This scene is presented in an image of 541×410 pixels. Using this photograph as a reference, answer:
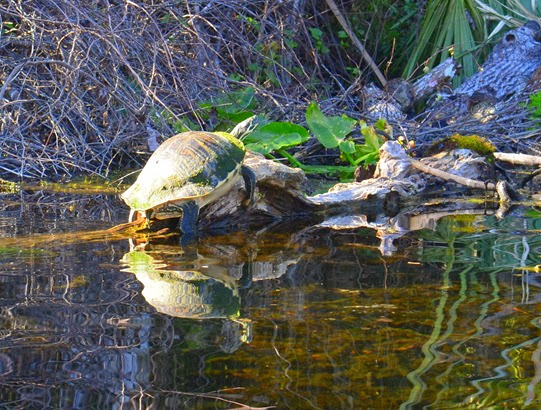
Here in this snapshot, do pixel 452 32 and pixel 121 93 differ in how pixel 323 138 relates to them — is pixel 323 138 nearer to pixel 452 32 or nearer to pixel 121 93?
pixel 121 93

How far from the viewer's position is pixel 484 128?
311 inches

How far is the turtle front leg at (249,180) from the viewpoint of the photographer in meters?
4.83

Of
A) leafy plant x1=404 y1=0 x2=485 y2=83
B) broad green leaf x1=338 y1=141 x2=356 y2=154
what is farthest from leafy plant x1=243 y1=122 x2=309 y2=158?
leafy plant x1=404 y1=0 x2=485 y2=83

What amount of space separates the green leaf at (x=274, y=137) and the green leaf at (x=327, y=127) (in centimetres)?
13

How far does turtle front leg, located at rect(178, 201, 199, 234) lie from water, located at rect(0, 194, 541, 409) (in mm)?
323

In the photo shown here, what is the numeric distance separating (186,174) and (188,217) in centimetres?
24

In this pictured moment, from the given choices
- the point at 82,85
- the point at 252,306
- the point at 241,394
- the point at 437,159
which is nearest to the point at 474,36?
the point at 437,159

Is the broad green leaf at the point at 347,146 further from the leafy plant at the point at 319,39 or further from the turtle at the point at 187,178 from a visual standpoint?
the leafy plant at the point at 319,39

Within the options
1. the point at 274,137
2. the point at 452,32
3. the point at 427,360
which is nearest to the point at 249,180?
the point at 274,137

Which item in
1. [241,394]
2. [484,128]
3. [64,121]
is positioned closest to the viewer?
Result: [241,394]

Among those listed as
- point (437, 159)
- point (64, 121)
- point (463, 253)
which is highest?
point (64, 121)

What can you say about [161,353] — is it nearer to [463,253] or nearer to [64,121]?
[463,253]

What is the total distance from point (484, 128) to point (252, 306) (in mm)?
5576

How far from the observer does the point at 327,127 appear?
690 cm
